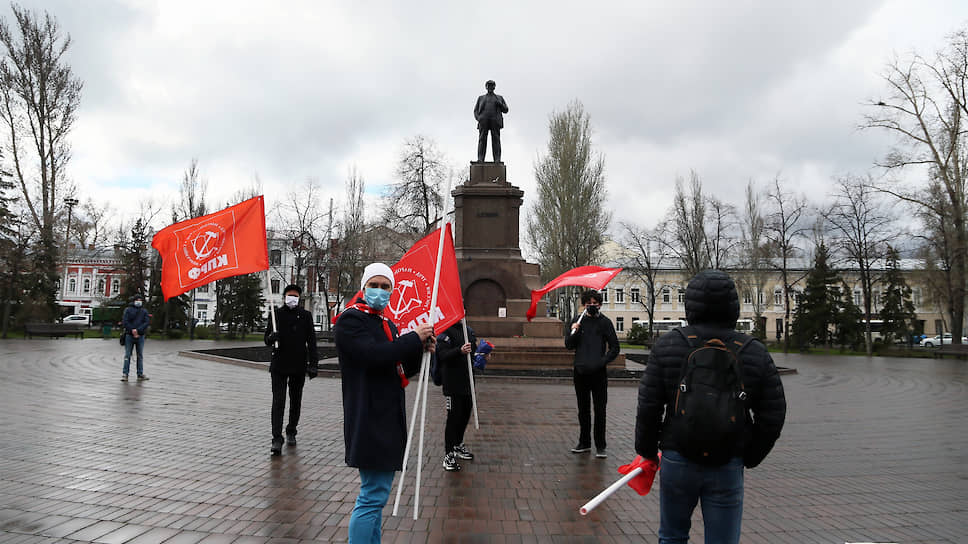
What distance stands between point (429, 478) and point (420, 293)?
5.85 feet

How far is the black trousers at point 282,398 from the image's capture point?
692 cm

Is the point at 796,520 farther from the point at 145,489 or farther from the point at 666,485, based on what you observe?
the point at 145,489

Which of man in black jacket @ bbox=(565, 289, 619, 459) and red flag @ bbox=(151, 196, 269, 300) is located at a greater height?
red flag @ bbox=(151, 196, 269, 300)

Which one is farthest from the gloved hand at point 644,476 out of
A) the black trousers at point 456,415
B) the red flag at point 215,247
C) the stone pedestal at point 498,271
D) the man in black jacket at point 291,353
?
the stone pedestal at point 498,271

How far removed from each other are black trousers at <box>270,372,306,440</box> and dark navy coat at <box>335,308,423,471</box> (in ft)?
12.1

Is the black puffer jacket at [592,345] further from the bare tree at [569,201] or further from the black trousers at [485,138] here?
the bare tree at [569,201]

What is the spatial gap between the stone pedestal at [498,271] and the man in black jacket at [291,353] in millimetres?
9666

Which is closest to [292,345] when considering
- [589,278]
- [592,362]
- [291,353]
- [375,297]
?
[291,353]

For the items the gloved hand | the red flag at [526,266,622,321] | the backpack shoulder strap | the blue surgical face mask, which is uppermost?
the red flag at [526,266,622,321]

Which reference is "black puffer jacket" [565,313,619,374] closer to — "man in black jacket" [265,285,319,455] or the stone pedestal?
Answer: "man in black jacket" [265,285,319,455]

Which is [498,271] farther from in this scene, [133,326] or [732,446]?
[732,446]

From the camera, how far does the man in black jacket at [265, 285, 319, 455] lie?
23.2ft

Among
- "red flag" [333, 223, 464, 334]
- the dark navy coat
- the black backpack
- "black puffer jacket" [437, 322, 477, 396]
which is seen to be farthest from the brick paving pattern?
the black backpack

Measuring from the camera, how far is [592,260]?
47000 mm
